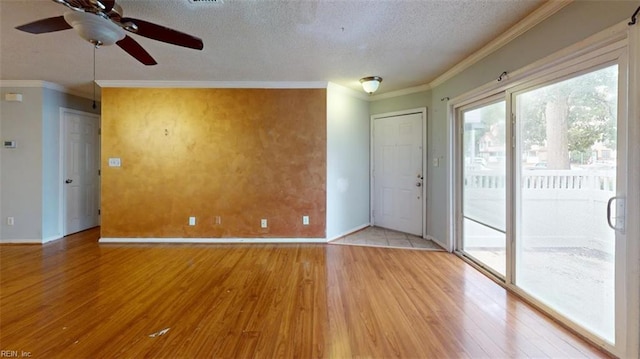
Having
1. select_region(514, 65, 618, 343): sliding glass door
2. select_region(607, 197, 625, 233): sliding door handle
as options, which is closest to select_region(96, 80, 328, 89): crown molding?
select_region(514, 65, 618, 343): sliding glass door

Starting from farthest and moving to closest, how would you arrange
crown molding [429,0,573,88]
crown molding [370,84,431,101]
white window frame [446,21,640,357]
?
crown molding [370,84,431,101] < crown molding [429,0,573,88] < white window frame [446,21,640,357]

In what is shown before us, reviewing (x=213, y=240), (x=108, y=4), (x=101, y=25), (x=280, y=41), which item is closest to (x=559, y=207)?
(x=280, y=41)

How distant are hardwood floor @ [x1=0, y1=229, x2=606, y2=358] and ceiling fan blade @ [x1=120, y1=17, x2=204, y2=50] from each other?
2.15 metres

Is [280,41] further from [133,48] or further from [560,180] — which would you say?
[560,180]

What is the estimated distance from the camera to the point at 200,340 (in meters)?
1.93

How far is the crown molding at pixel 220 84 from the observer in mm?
4190

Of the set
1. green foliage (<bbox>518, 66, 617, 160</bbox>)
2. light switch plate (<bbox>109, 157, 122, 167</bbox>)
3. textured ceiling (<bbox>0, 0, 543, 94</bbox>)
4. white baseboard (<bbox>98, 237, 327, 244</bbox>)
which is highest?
textured ceiling (<bbox>0, 0, 543, 94</bbox>)

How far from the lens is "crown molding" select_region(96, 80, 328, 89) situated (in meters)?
4.19

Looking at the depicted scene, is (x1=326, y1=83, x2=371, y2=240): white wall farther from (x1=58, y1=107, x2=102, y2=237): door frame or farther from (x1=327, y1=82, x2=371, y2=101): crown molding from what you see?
(x1=58, y1=107, x2=102, y2=237): door frame

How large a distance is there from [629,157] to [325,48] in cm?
257

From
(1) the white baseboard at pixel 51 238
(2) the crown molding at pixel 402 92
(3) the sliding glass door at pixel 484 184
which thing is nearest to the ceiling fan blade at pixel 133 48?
(3) the sliding glass door at pixel 484 184

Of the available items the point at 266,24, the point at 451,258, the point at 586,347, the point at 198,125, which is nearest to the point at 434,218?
the point at 451,258

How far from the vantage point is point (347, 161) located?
187 inches

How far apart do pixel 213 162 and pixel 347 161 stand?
7.10ft
